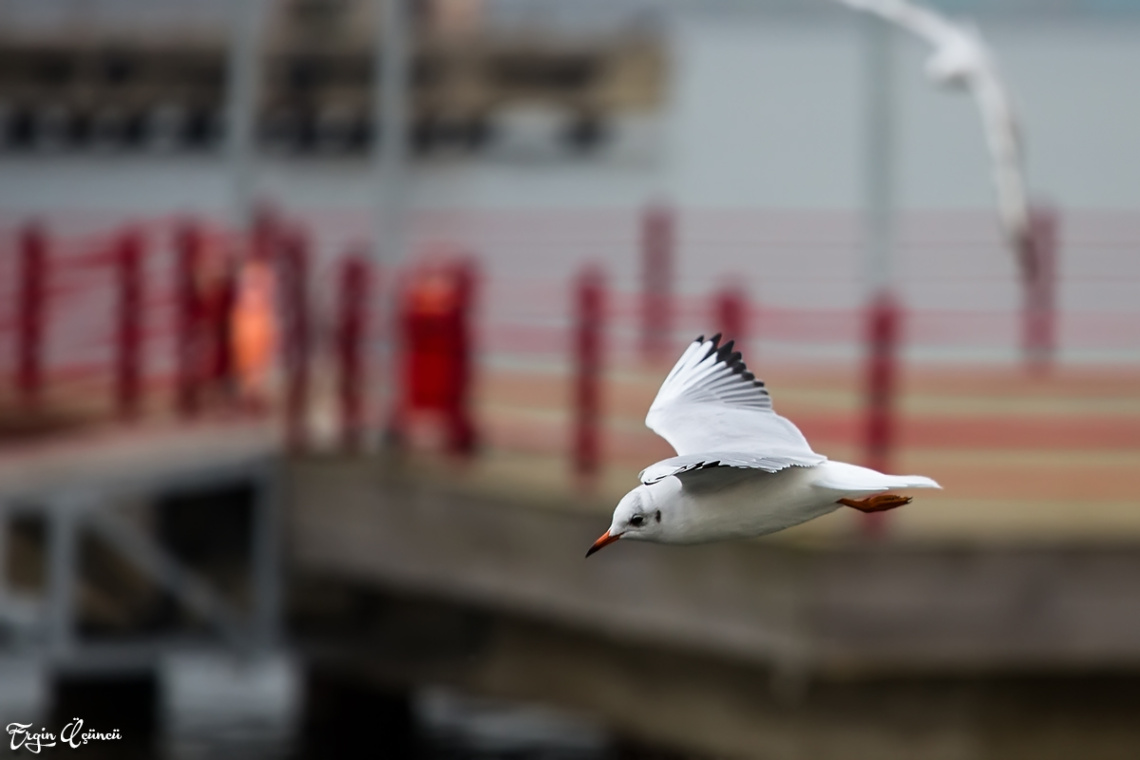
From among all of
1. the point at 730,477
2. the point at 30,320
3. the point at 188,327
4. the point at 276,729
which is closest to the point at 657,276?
the point at 276,729

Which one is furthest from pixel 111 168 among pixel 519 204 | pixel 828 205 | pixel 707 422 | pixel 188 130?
pixel 707 422

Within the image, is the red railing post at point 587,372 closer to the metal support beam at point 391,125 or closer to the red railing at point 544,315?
the red railing at point 544,315

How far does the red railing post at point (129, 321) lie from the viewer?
13.0 metres

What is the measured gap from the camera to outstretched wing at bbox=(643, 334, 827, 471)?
11.5 feet

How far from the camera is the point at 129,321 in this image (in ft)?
42.9

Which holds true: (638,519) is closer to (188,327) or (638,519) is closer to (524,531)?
(524,531)

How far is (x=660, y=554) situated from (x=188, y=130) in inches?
1614

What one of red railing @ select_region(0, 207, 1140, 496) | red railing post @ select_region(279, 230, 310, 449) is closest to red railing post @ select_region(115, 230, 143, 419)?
red railing @ select_region(0, 207, 1140, 496)

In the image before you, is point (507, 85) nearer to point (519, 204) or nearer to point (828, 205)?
point (519, 204)

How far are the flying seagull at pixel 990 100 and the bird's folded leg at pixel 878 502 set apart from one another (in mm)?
1389

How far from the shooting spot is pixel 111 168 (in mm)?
50125

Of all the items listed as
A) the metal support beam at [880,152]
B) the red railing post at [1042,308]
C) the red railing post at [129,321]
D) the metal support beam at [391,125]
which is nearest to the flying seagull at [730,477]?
the metal support beam at [391,125]

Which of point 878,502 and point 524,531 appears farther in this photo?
point 524,531

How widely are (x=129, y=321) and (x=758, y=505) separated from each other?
1013 cm
